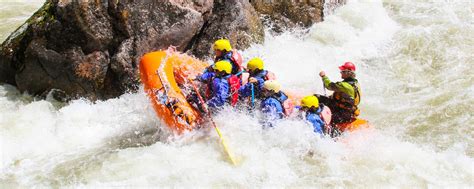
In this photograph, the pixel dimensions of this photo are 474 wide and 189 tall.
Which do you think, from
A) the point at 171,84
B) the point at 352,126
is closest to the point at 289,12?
the point at 171,84

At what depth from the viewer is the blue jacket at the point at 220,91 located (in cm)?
666

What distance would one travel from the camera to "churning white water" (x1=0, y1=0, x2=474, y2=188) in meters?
5.92

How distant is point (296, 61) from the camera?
959cm

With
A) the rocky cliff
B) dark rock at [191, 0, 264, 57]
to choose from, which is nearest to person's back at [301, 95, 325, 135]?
dark rock at [191, 0, 264, 57]

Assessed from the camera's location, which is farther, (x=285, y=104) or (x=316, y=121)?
(x=285, y=104)

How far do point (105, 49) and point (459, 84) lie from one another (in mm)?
6012

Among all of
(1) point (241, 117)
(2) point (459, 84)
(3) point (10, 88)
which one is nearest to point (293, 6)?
(2) point (459, 84)

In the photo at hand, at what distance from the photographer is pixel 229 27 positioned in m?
8.70

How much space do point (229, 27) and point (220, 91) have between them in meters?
2.34

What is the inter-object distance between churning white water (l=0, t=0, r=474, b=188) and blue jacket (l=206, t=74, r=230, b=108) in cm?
18

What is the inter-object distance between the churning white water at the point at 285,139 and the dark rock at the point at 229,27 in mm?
389

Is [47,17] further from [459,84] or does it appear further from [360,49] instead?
[459,84]

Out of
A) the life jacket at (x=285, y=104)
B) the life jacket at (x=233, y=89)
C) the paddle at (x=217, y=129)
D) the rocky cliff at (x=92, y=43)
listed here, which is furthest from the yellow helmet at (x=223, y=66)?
the rocky cliff at (x=92, y=43)

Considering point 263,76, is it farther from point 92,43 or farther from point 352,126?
point 92,43
